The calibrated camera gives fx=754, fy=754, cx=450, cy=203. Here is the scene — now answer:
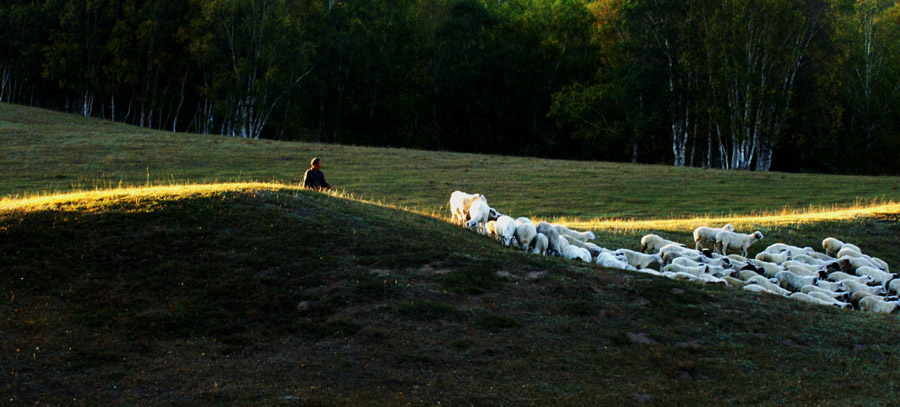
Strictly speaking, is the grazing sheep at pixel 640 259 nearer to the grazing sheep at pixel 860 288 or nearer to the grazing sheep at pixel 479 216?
the grazing sheep at pixel 479 216

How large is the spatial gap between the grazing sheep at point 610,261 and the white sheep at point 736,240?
5.52 meters

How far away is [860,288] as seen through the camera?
16547 millimetres

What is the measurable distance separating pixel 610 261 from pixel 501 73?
55.6 meters

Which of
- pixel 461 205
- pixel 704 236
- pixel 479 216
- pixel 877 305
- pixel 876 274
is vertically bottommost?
pixel 877 305

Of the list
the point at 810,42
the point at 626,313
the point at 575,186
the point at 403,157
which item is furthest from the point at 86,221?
the point at 810,42

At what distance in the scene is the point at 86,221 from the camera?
14.3m

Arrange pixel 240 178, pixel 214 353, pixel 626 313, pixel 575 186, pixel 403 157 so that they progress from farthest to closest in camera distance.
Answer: pixel 403 157
pixel 575 186
pixel 240 178
pixel 626 313
pixel 214 353

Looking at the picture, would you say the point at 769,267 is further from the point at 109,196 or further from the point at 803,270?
the point at 109,196

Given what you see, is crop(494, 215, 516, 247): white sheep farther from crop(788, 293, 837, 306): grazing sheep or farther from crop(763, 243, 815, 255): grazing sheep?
crop(763, 243, 815, 255): grazing sheep

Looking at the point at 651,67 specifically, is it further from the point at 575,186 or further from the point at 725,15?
the point at 575,186

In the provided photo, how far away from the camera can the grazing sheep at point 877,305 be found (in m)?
14.9

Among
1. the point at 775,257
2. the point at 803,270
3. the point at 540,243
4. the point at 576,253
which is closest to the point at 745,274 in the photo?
the point at 803,270

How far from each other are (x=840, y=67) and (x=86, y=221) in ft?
206

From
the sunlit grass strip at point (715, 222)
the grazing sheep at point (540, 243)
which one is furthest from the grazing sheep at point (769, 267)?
the sunlit grass strip at point (715, 222)
